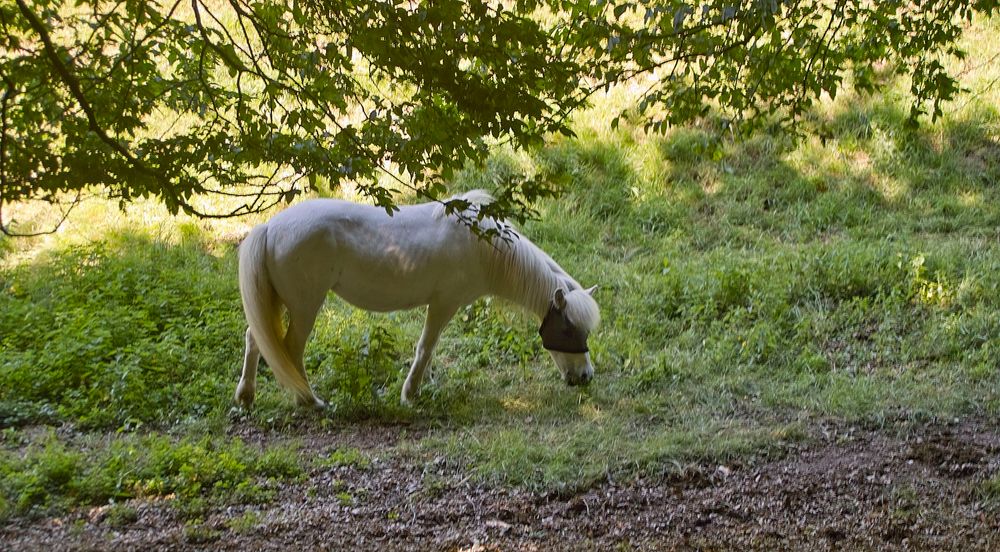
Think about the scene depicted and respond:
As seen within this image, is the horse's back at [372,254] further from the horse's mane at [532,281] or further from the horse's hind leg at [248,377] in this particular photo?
the horse's hind leg at [248,377]

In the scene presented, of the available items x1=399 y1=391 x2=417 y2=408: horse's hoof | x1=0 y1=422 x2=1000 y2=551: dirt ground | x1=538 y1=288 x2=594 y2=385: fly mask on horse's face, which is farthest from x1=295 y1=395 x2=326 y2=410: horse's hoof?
x1=538 y1=288 x2=594 y2=385: fly mask on horse's face

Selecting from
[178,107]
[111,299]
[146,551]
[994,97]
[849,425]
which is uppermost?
[994,97]

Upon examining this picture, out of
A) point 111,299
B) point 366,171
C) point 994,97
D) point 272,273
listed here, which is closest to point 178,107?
point 366,171

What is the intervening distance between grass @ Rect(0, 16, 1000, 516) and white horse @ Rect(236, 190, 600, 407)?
34 cm

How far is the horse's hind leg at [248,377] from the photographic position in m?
5.57

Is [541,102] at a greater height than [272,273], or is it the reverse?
[541,102]

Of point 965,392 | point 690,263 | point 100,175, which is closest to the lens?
point 100,175

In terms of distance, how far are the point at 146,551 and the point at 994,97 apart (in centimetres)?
945

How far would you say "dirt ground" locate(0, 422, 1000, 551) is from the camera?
3598mm

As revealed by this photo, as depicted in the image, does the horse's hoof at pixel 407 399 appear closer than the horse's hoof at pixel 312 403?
No

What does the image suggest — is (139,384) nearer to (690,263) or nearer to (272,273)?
(272,273)

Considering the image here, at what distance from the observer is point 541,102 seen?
125 inches

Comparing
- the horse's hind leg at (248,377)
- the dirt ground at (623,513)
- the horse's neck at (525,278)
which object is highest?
the horse's neck at (525,278)

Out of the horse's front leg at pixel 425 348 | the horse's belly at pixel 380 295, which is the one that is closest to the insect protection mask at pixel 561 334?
the horse's front leg at pixel 425 348
